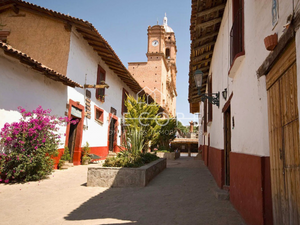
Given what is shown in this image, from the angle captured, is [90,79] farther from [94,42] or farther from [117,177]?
[117,177]

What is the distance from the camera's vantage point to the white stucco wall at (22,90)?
649 centimetres

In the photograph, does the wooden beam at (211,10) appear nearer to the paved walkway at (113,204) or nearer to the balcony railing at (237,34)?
the balcony railing at (237,34)

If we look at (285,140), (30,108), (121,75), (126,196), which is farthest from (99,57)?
(285,140)

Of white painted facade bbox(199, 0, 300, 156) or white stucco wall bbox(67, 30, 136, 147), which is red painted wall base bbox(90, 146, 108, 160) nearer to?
white stucco wall bbox(67, 30, 136, 147)

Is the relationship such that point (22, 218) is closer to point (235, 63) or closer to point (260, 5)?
point (235, 63)

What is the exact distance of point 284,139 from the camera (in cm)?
238

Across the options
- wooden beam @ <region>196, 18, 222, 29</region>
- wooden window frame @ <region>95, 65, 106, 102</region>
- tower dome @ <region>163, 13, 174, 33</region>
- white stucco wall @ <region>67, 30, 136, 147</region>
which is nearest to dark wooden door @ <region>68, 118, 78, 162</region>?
white stucco wall @ <region>67, 30, 136, 147</region>

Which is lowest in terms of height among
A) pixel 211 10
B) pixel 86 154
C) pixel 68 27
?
pixel 86 154

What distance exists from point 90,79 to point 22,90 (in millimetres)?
Result: 4837

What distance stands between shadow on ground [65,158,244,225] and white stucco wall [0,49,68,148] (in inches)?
141

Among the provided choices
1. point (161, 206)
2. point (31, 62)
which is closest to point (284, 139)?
point (161, 206)

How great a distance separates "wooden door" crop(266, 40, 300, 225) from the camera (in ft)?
7.04

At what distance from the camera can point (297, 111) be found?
2.12 meters

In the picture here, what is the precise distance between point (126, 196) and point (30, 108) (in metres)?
4.30
